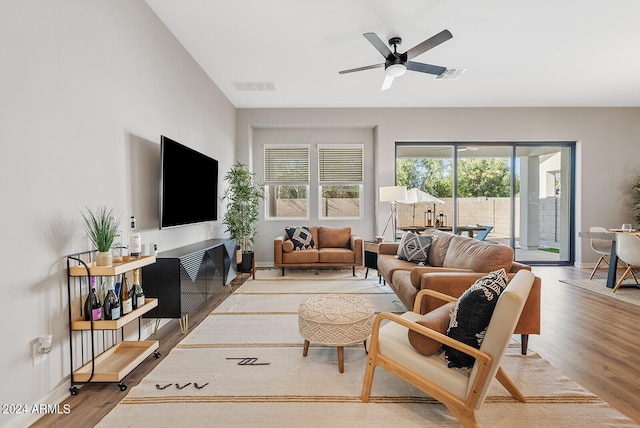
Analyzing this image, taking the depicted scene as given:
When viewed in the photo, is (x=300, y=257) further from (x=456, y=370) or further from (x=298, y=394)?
(x=456, y=370)

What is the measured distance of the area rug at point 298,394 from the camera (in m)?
1.62

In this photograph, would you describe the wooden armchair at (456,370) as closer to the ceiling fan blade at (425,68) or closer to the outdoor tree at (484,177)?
the ceiling fan blade at (425,68)

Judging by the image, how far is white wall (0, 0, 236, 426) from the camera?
151 cm

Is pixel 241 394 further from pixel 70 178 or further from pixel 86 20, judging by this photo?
pixel 86 20

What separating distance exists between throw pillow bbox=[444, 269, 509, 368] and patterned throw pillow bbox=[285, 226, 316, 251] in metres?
3.65

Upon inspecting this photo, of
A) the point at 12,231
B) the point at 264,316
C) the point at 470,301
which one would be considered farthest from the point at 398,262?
the point at 12,231

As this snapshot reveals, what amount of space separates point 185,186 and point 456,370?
3.00 meters

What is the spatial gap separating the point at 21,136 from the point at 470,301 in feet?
8.12

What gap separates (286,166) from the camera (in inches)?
238

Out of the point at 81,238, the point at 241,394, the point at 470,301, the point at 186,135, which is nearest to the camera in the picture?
the point at 470,301

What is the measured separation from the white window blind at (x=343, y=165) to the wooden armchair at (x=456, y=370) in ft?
14.6

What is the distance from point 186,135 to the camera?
3.59m

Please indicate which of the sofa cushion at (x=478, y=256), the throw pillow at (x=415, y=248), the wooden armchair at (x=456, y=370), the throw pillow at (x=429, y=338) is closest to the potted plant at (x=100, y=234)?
the wooden armchair at (x=456, y=370)

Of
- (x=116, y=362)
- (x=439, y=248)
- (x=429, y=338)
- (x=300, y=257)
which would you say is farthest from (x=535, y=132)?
(x=116, y=362)
